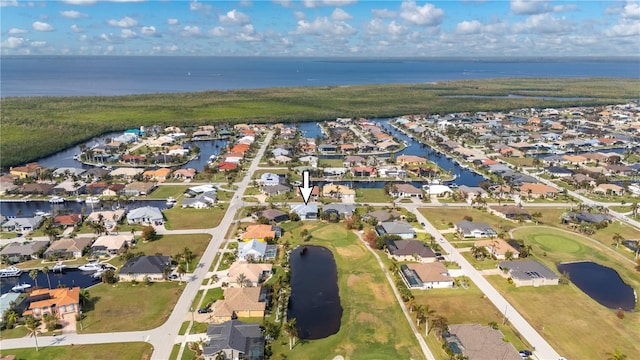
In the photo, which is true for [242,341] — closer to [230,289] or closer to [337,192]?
[230,289]

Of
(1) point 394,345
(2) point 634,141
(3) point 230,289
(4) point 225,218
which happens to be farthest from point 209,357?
(2) point 634,141

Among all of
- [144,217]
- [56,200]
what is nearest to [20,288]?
[144,217]

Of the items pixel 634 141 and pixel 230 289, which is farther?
pixel 634 141

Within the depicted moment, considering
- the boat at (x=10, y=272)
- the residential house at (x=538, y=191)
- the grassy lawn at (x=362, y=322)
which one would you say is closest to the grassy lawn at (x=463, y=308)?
the grassy lawn at (x=362, y=322)

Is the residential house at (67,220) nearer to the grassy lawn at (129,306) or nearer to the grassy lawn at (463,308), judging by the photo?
the grassy lawn at (129,306)

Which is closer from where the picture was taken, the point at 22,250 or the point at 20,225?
the point at 22,250

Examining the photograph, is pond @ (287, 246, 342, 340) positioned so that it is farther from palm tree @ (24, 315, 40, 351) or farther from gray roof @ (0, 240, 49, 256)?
gray roof @ (0, 240, 49, 256)

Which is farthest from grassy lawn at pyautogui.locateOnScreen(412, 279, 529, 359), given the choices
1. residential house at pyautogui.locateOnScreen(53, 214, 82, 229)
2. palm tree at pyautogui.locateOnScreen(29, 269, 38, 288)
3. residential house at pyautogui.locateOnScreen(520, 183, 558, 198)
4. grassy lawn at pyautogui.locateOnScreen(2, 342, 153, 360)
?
residential house at pyautogui.locateOnScreen(53, 214, 82, 229)

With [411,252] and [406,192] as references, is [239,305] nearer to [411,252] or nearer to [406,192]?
[411,252]
